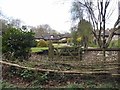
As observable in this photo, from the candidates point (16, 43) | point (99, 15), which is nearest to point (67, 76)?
point (16, 43)

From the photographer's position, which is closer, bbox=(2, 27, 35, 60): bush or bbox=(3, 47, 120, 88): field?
bbox=(3, 47, 120, 88): field

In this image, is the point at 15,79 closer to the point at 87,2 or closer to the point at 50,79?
the point at 50,79

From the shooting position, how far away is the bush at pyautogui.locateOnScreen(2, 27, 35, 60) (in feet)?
15.7

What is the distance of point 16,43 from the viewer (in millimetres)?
4848

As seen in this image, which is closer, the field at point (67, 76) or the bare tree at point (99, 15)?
the field at point (67, 76)

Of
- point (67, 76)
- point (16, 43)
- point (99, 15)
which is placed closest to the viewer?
point (67, 76)

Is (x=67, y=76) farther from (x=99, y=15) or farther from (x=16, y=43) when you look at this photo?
(x=99, y=15)

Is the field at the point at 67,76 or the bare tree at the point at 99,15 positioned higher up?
the bare tree at the point at 99,15

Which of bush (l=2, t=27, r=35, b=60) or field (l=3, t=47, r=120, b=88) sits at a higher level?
bush (l=2, t=27, r=35, b=60)

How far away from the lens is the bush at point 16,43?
4797mm

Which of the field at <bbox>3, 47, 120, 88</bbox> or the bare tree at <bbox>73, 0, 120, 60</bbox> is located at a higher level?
the bare tree at <bbox>73, 0, 120, 60</bbox>

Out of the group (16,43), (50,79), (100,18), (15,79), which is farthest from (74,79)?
(100,18)

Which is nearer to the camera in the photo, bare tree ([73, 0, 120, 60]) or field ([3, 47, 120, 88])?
field ([3, 47, 120, 88])

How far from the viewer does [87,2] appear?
670 centimetres
